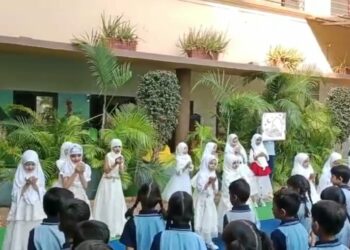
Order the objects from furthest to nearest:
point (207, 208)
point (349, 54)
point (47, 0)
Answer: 1. point (349, 54)
2. point (47, 0)
3. point (207, 208)

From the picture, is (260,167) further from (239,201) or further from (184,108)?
(239,201)

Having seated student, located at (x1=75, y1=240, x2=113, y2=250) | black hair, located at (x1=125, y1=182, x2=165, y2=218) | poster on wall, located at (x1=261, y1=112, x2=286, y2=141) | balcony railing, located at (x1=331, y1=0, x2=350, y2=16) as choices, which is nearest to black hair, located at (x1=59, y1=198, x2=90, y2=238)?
seated student, located at (x1=75, y1=240, x2=113, y2=250)

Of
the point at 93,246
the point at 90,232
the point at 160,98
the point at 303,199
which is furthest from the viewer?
the point at 160,98

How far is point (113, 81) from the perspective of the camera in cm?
1052

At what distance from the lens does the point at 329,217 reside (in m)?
3.93

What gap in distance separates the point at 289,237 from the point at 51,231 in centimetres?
173

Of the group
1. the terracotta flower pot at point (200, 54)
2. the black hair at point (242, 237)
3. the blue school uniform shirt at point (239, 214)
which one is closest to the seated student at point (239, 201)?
the blue school uniform shirt at point (239, 214)

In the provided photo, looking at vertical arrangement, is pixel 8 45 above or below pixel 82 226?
above

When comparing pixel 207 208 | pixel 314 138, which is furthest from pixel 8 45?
pixel 314 138

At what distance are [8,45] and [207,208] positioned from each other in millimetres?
4025

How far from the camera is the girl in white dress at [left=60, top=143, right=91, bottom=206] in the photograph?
25.6 feet

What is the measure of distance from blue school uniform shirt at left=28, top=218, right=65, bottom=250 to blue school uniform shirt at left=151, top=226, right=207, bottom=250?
0.68 meters

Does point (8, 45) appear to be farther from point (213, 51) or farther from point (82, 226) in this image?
point (82, 226)

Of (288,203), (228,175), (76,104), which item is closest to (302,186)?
(288,203)
